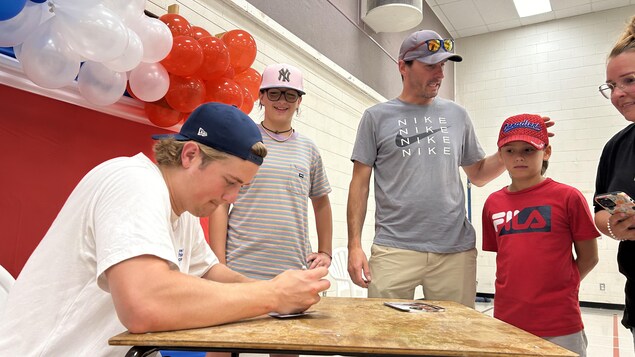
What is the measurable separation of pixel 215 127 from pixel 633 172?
52.9 inches

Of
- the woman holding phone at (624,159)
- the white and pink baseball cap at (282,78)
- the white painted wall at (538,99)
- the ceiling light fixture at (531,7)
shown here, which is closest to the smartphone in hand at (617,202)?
the woman holding phone at (624,159)

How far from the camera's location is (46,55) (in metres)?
1.82

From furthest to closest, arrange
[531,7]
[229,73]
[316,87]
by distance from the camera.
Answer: [531,7], [316,87], [229,73]

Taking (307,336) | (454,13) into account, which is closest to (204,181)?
(307,336)

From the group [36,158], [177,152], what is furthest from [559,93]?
[177,152]

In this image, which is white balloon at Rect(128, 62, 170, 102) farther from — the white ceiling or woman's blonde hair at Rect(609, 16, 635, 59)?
the white ceiling

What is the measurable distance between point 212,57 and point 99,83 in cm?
65

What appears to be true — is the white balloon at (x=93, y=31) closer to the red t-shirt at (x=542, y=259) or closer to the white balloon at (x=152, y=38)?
the white balloon at (x=152, y=38)

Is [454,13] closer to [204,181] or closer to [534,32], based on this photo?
[534,32]

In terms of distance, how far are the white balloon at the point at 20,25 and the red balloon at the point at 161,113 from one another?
756 mm

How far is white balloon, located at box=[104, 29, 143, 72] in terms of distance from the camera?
1989mm

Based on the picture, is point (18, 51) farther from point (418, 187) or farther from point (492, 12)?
point (492, 12)

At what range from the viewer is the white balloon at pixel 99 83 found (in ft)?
6.80

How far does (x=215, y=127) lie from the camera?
1199mm
